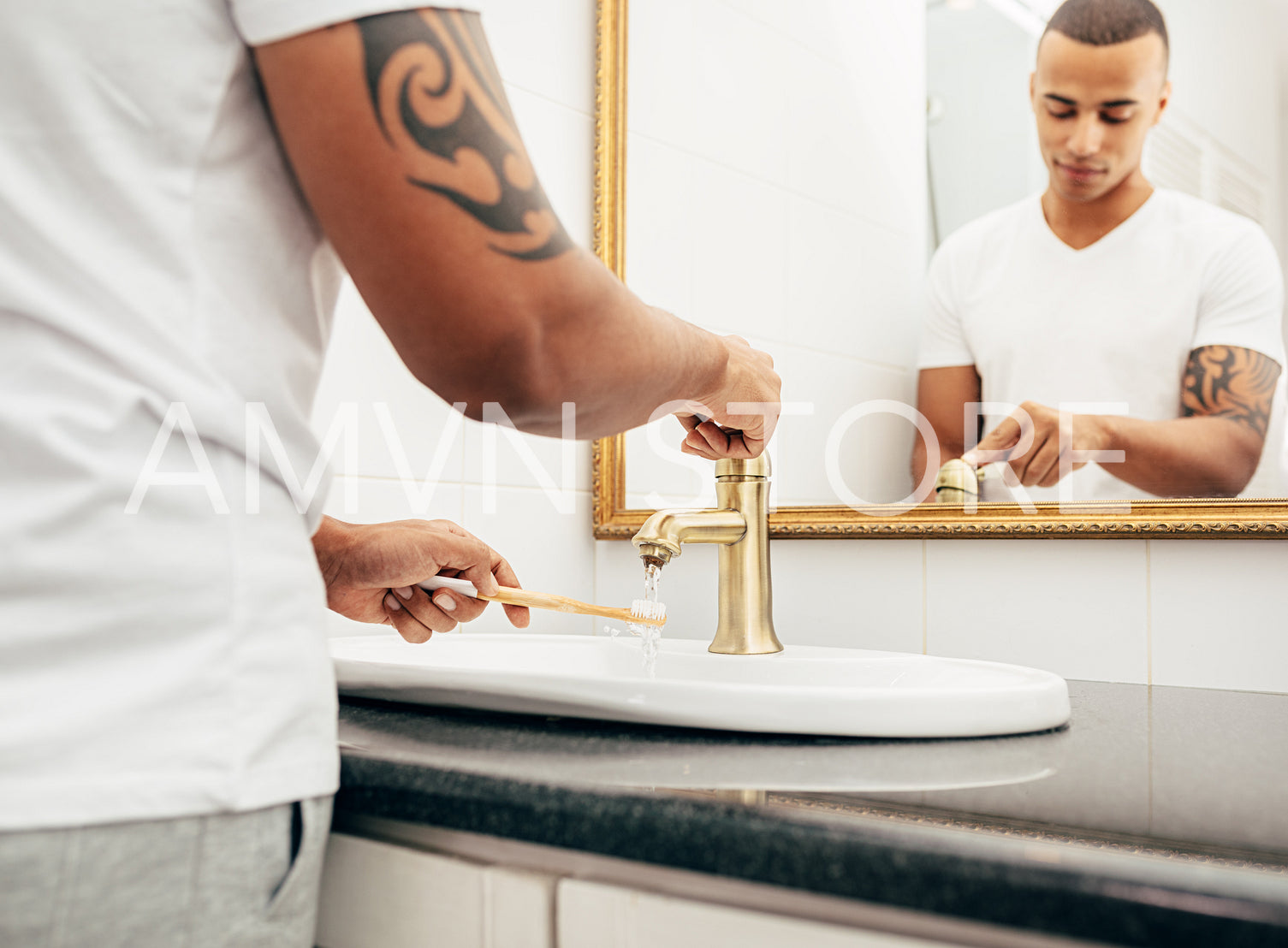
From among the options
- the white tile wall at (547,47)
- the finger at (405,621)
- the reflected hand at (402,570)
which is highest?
the white tile wall at (547,47)

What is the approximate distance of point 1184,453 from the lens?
35.5 inches

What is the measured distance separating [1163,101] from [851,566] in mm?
536

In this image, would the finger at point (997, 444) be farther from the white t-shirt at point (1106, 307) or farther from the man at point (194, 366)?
the man at point (194, 366)

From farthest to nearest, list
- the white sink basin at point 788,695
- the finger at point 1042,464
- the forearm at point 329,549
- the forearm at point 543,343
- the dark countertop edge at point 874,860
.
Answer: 1. the finger at point 1042,464
2. the forearm at point 329,549
3. the white sink basin at point 788,695
4. the forearm at point 543,343
5. the dark countertop edge at point 874,860

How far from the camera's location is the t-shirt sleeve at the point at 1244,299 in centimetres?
88

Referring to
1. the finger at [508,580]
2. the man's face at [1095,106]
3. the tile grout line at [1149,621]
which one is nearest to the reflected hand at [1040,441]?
the tile grout line at [1149,621]

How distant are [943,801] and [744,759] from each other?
0.12 m

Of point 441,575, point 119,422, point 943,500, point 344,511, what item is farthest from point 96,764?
point 943,500

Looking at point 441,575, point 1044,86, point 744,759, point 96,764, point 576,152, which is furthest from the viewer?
point 576,152

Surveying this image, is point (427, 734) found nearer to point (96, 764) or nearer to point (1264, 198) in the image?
point (96, 764)

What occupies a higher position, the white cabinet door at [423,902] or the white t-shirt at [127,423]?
the white t-shirt at [127,423]

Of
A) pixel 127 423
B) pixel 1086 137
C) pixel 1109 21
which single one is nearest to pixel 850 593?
pixel 1086 137

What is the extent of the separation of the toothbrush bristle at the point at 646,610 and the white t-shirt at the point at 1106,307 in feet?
→ 1.18

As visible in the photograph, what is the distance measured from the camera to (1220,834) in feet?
1.37
